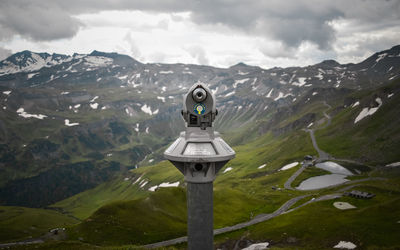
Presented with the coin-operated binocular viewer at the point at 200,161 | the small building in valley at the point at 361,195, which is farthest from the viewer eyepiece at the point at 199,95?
the small building in valley at the point at 361,195

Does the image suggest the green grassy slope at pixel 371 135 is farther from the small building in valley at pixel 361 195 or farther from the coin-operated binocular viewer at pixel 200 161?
the coin-operated binocular viewer at pixel 200 161

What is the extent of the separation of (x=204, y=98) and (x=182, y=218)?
201ft

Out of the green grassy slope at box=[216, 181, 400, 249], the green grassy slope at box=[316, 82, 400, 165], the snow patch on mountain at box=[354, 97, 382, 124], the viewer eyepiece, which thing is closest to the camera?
the viewer eyepiece

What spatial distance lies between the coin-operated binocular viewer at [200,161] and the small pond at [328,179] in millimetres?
93439

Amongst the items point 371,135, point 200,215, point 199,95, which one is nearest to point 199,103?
point 199,95

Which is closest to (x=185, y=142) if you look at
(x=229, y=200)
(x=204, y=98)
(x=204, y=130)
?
(x=204, y=130)

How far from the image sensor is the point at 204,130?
1389 cm

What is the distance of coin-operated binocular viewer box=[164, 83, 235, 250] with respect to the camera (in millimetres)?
12727

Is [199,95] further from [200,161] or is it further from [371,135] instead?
[371,135]

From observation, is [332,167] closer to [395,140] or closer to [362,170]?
[362,170]

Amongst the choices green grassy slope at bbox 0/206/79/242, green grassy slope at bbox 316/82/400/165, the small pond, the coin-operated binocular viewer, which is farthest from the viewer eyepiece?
green grassy slope at bbox 316/82/400/165

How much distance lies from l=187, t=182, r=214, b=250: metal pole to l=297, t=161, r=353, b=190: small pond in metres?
93.4

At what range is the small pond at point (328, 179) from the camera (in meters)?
96.3

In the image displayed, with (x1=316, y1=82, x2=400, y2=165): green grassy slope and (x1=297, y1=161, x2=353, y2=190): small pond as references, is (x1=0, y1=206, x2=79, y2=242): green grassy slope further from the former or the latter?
(x1=316, y1=82, x2=400, y2=165): green grassy slope
